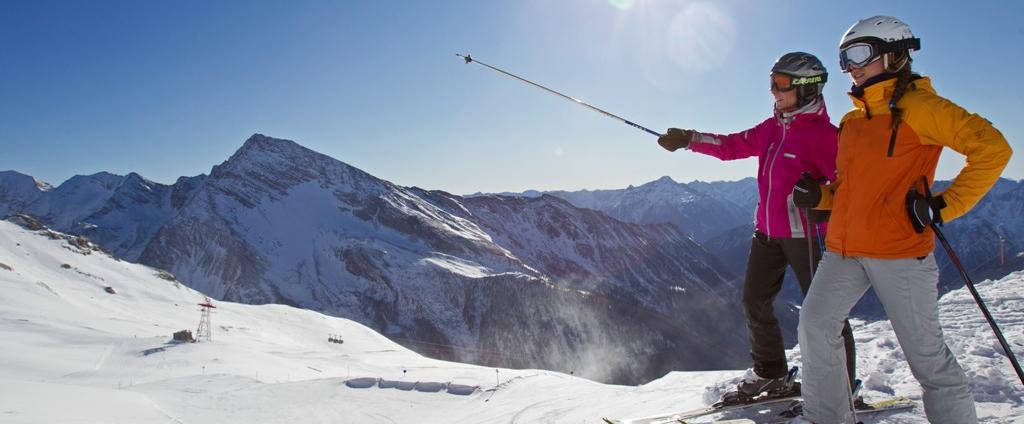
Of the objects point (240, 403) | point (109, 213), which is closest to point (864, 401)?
point (240, 403)

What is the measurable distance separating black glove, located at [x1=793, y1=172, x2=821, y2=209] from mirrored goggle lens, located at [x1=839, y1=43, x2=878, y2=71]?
101cm

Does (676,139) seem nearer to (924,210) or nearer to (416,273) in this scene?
(924,210)

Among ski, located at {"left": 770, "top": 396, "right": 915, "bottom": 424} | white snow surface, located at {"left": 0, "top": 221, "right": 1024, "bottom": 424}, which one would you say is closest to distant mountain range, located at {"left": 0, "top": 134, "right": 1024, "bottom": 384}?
white snow surface, located at {"left": 0, "top": 221, "right": 1024, "bottom": 424}

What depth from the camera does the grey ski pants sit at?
413 centimetres

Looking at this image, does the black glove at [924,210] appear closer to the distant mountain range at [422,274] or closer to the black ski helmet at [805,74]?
the black ski helmet at [805,74]

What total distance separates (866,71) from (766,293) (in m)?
2.68

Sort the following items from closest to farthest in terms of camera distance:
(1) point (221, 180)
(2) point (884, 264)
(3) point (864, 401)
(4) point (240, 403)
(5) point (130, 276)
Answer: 1. (2) point (884, 264)
2. (3) point (864, 401)
3. (4) point (240, 403)
4. (5) point (130, 276)
5. (1) point (221, 180)

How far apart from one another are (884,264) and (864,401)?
2501mm

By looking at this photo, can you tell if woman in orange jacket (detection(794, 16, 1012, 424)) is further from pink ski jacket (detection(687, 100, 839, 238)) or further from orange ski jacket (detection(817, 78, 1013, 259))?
pink ski jacket (detection(687, 100, 839, 238))

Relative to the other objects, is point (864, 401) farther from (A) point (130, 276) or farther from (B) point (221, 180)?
(B) point (221, 180)

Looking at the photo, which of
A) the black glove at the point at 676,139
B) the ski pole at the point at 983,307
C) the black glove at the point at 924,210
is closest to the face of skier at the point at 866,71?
the black glove at the point at 924,210

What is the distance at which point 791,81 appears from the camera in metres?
5.60

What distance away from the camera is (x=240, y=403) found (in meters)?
16.3

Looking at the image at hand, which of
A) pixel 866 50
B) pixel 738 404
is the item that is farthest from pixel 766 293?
pixel 866 50
